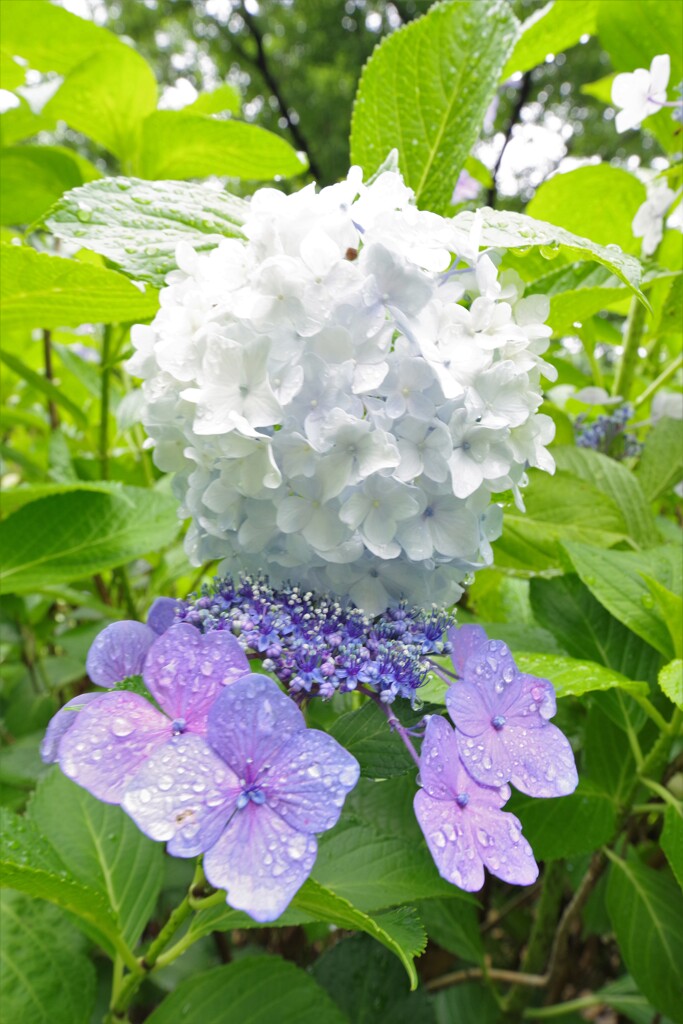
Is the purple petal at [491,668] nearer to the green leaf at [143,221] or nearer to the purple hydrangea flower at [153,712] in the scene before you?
the purple hydrangea flower at [153,712]

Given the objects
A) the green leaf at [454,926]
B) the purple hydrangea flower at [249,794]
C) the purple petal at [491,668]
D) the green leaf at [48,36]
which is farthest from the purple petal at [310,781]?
the green leaf at [48,36]

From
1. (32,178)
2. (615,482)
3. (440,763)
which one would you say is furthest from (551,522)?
(32,178)

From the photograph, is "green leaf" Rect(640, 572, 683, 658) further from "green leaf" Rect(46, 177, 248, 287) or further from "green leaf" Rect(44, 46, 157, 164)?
"green leaf" Rect(44, 46, 157, 164)

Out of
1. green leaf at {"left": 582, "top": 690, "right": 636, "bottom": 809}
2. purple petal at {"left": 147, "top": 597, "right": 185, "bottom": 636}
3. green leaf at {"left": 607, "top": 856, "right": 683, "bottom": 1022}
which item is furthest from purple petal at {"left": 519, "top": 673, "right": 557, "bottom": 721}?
green leaf at {"left": 607, "top": 856, "right": 683, "bottom": 1022}

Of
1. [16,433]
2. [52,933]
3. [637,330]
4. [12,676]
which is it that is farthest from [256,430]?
[16,433]

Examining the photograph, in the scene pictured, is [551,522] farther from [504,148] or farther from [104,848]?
[504,148]

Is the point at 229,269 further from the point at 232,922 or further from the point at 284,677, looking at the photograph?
the point at 232,922
